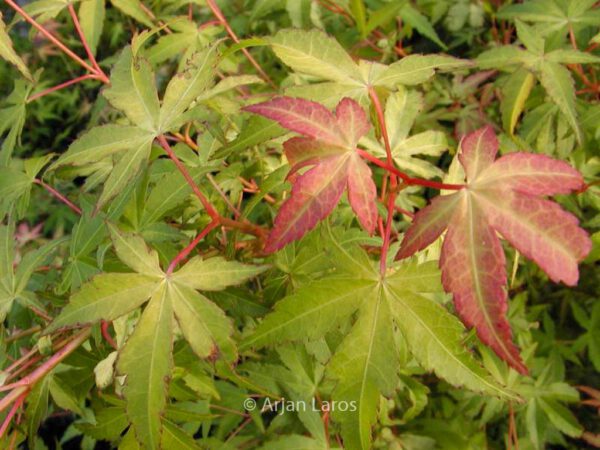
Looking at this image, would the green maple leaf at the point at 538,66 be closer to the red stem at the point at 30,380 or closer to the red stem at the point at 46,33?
the red stem at the point at 46,33

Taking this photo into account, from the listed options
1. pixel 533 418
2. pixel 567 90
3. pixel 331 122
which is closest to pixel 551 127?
pixel 567 90

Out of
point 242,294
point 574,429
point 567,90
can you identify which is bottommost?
point 574,429

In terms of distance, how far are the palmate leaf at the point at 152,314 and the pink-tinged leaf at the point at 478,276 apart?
264mm

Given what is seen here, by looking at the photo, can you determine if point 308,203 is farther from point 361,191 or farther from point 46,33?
point 46,33

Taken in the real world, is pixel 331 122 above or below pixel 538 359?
above

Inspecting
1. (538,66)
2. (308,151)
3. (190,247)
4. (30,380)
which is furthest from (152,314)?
(538,66)

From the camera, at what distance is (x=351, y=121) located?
2.26 feet

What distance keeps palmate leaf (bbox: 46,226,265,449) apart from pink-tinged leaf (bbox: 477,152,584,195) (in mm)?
333

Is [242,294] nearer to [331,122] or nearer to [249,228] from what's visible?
[249,228]

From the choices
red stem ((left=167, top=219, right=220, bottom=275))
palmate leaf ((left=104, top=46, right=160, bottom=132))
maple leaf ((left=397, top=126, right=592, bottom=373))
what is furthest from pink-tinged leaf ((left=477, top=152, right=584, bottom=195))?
palmate leaf ((left=104, top=46, right=160, bottom=132))

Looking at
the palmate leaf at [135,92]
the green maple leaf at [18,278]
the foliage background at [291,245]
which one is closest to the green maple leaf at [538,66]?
the foliage background at [291,245]

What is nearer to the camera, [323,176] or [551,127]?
[323,176]

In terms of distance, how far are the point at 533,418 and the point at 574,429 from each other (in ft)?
0.32

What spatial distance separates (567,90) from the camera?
1.07 meters
